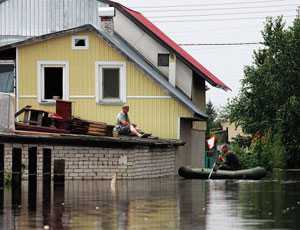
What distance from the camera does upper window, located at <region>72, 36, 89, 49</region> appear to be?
36844 mm

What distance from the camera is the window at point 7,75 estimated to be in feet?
125

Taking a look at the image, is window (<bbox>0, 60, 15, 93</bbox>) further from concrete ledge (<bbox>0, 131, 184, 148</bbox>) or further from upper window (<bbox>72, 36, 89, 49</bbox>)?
concrete ledge (<bbox>0, 131, 184, 148</bbox>)

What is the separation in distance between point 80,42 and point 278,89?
22013 millimetres

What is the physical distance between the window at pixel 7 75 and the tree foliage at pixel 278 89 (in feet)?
71.1

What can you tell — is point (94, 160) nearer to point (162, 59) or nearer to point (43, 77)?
point (43, 77)

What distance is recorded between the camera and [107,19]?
132 ft

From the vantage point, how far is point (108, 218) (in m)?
17.8

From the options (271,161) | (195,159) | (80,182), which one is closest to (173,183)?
(80,182)

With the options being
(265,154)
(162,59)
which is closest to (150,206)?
(162,59)

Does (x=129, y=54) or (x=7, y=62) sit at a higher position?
(x=129, y=54)

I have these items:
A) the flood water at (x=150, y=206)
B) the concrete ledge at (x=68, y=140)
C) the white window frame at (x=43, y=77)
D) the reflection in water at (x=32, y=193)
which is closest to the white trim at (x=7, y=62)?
the white window frame at (x=43, y=77)

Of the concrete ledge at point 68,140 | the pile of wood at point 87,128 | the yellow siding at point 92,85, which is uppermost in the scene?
the yellow siding at point 92,85

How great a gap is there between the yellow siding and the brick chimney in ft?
11.5

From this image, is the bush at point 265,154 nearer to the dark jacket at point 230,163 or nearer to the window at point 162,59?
the window at point 162,59
